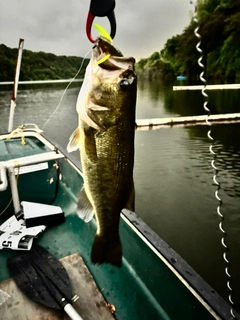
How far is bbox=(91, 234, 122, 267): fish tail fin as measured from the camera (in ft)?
5.04

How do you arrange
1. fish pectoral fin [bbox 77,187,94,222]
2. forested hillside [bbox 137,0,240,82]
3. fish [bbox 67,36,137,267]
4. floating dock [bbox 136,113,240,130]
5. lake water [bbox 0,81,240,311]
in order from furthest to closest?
1. forested hillside [bbox 137,0,240,82]
2. floating dock [bbox 136,113,240,130]
3. lake water [bbox 0,81,240,311]
4. fish pectoral fin [bbox 77,187,94,222]
5. fish [bbox 67,36,137,267]

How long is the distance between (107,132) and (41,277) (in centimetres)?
202

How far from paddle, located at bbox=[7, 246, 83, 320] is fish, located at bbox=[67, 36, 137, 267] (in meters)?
1.22

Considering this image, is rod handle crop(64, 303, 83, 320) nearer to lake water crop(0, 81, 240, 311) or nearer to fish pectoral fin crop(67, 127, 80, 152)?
fish pectoral fin crop(67, 127, 80, 152)

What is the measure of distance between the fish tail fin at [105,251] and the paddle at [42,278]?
2.76ft

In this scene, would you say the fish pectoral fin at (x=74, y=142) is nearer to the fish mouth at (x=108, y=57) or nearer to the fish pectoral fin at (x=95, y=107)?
the fish pectoral fin at (x=95, y=107)

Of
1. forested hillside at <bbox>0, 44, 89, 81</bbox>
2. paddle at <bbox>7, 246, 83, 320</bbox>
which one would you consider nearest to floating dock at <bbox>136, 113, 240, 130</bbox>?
forested hillside at <bbox>0, 44, 89, 81</bbox>


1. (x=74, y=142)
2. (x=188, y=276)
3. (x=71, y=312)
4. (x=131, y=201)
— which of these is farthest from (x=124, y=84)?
(x=71, y=312)

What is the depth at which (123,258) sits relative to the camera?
9.14ft

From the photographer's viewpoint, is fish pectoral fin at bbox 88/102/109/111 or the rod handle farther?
the rod handle

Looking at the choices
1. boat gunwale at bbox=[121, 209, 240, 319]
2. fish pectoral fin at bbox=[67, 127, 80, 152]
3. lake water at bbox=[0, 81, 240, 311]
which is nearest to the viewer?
fish pectoral fin at bbox=[67, 127, 80, 152]

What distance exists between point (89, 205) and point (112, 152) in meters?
0.38

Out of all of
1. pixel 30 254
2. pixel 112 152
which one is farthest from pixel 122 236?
pixel 112 152

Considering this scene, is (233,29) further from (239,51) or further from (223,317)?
(223,317)
